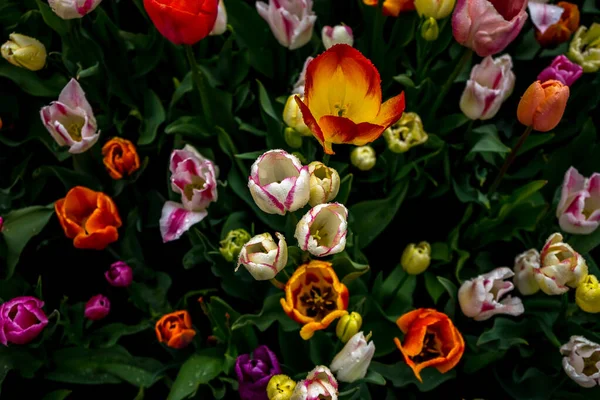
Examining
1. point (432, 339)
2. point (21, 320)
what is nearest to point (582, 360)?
point (432, 339)

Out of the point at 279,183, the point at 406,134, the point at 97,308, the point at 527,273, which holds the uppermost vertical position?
the point at 279,183

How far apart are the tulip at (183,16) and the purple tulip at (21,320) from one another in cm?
45

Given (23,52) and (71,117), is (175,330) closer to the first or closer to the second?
(71,117)

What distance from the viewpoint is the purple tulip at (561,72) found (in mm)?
993

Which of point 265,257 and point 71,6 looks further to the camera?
point 71,6

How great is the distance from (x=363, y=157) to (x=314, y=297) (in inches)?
9.7

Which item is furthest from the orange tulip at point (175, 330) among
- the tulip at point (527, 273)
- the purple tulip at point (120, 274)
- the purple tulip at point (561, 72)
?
the purple tulip at point (561, 72)

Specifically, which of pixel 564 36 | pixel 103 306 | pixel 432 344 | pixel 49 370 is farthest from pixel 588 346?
pixel 49 370

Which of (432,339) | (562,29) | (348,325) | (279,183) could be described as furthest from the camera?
(562,29)

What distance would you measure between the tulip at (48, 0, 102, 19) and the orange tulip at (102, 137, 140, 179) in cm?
21

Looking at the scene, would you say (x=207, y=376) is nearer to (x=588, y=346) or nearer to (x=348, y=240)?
(x=348, y=240)

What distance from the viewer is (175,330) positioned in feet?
3.18

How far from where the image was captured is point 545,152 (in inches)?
48.2

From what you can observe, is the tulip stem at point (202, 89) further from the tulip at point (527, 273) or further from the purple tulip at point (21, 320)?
the tulip at point (527, 273)
